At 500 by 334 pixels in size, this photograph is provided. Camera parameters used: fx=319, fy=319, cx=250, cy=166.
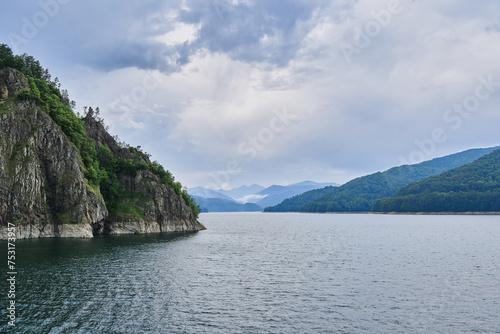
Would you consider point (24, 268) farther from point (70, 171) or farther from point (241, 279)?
point (70, 171)

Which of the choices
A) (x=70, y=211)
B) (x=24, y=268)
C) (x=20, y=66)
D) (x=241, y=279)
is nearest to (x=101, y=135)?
(x=20, y=66)

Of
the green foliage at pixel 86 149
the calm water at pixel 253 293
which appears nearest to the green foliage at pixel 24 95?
the green foliage at pixel 86 149

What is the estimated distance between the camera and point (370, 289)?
46.9 m

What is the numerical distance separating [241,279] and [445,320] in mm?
29676

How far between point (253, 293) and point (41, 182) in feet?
299

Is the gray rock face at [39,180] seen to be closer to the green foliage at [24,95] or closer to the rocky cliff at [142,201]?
the green foliage at [24,95]

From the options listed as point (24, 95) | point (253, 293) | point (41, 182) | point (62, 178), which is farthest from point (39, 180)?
point (253, 293)

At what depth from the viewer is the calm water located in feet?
109

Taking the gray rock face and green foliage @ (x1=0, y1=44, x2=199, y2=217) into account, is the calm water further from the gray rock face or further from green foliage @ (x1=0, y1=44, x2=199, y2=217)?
green foliage @ (x1=0, y1=44, x2=199, y2=217)

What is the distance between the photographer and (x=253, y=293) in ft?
148

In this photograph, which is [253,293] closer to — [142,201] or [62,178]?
[62,178]

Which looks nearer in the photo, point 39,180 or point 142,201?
point 39,180

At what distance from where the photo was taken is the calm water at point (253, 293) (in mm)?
33094

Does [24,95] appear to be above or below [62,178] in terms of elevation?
above
